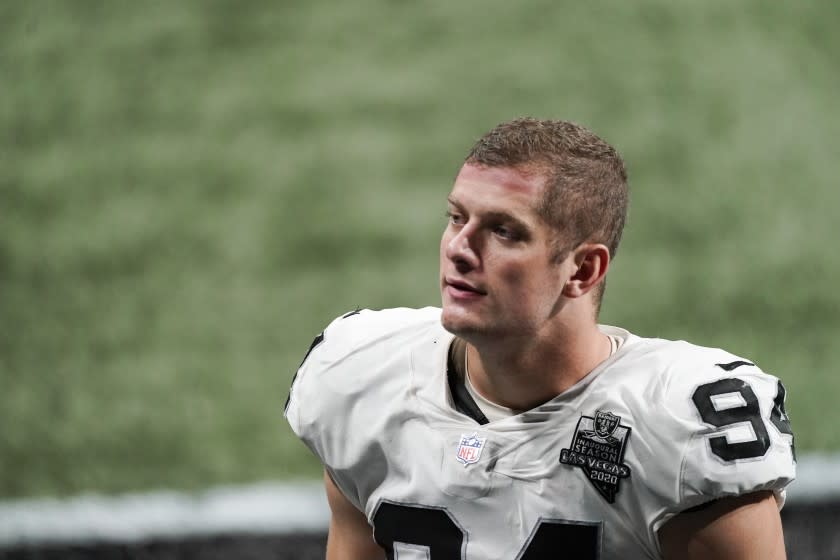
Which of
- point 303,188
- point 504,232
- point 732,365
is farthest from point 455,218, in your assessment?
point 303,188

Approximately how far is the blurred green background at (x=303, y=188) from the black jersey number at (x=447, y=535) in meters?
2.38

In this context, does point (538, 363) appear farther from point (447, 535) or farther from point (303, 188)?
point (303, 188)

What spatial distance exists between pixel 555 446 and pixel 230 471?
2.72 metres

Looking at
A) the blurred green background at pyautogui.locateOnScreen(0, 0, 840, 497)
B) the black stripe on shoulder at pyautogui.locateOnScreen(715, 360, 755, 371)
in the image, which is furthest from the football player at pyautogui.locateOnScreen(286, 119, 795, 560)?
the blurred green background at pyautogui.locateOnScreen(0, 0, 840, 497)

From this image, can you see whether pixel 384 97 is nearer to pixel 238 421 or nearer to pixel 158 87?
pixel 158 87

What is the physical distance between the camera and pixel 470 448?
214cm

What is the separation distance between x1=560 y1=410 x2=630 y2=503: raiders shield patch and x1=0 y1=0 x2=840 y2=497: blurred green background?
264 centimetres

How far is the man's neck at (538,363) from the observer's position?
2.12 metres

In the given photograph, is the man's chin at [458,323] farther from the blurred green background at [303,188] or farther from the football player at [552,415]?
the blurred green background at [303,188]

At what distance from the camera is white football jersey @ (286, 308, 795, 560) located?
1.96 metres

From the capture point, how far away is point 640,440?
6.55ft

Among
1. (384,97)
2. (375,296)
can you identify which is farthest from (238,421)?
(384,97)

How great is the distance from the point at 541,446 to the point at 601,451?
12 centimetres

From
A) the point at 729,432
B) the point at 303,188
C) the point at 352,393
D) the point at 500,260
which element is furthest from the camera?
the point at 303,188
